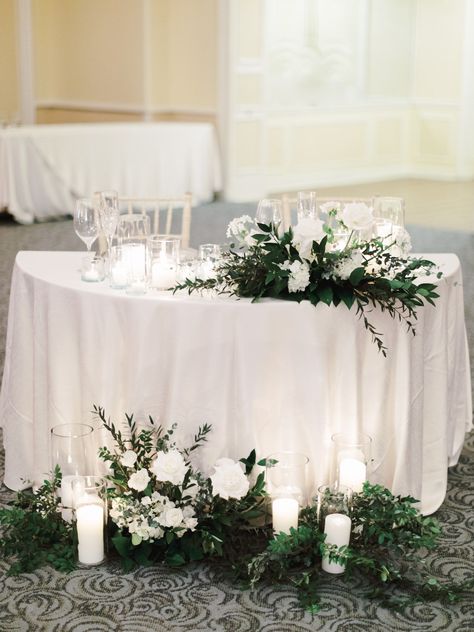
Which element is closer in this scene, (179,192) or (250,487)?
(250,487)

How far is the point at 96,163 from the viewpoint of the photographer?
32.5ft

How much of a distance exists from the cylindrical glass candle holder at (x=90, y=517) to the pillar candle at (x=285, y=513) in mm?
527

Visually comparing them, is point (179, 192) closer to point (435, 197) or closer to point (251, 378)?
point (435, 197)

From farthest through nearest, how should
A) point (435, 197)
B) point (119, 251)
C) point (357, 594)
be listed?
point (435, 197) < point (119, 251) < point (357, 594)

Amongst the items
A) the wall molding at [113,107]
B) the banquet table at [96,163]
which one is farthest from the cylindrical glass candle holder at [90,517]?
the wall molding at [113,107]

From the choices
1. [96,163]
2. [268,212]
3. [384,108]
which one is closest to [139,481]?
[268,212]

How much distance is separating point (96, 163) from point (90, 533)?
7.31 meters

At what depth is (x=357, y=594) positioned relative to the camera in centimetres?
287

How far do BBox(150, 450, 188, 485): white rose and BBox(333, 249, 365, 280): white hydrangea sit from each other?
0.75 m

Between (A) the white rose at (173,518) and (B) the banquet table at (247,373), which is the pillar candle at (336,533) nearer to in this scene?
(B) the banquet table at (247,373)

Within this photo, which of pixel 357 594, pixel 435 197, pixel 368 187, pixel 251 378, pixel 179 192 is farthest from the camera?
pixel 368 187

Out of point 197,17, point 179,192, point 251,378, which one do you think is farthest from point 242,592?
point 197,17

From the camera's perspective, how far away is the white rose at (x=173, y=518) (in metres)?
2.96

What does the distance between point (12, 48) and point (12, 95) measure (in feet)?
1.90
